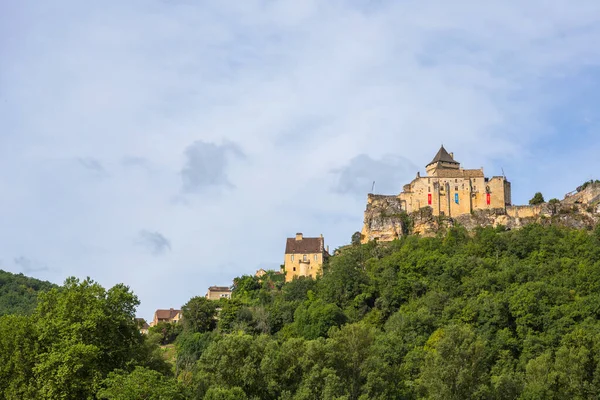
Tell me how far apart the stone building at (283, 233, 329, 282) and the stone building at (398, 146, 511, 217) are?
1097cm

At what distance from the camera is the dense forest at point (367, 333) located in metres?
47.9

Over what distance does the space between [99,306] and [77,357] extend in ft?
13.6

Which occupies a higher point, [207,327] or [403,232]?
[403,232]

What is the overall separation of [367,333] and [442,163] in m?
47.3

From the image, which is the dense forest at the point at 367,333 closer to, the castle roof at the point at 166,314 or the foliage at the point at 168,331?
the foliage at the point at 168,331

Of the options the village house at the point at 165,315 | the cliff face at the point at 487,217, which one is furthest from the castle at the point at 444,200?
the village house at the point at 165,315

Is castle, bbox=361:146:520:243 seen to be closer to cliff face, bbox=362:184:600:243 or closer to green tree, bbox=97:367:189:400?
cliff face, bbox=362:184:600:243

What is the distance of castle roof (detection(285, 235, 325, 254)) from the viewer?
101000 mm

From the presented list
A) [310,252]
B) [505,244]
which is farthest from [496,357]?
[310,252]

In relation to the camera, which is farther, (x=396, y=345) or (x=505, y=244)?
(x=505, y=244)

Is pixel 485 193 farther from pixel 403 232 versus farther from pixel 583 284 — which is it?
pixel 583 284

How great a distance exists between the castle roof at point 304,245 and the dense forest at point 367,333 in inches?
121

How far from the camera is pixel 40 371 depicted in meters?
46.0

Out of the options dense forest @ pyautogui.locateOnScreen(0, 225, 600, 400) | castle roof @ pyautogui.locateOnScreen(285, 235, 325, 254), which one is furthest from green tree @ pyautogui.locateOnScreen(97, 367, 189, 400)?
castle roof @ pyautogui.locateOnScreen(285, 235, 325, 254)
